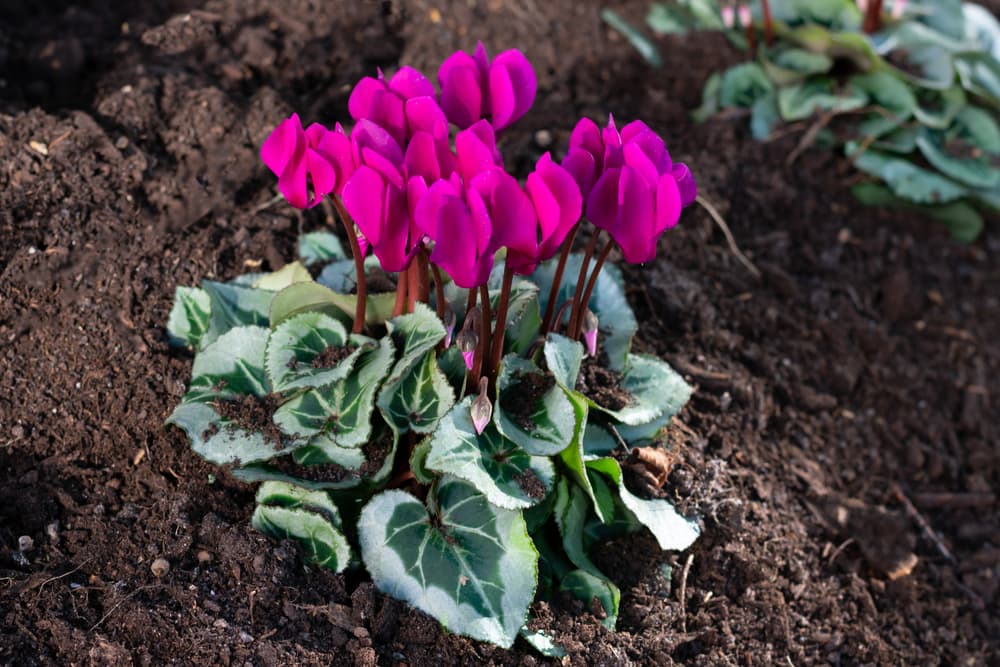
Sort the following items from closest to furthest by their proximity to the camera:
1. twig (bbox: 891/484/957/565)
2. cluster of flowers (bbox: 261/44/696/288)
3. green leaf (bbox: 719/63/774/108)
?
cluster of flowers (bbox: 261/44/696/288) → twig (bbox: 891/484/957/565) → green leaf (bbox: 719/63/774/108)

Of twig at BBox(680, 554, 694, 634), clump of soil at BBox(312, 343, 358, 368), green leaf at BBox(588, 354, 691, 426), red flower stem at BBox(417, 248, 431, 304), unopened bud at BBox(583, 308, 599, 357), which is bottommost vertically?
twig at BBox(680, 554, 694, 634)

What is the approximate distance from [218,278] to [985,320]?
243 cm

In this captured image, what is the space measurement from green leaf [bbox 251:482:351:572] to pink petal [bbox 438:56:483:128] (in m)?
0.79

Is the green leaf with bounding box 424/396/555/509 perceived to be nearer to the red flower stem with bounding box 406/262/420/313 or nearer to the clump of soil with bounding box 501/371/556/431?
the clump of soil with bounding box 501/371/556/431

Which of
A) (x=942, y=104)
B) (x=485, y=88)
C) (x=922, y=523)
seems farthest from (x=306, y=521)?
(x=942, y=104)

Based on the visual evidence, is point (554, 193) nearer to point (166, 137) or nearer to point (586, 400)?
point (586, 400)

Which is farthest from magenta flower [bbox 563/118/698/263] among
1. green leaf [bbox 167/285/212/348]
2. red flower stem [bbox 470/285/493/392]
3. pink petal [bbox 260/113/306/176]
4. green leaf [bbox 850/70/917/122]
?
green leaf [bbox 850/70/917/122]

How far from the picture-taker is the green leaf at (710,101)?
3.56 metres

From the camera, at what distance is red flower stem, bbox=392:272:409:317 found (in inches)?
83.7

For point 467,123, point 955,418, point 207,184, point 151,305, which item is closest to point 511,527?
point 467,123

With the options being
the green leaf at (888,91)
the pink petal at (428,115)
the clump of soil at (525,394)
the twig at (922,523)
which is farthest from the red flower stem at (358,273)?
the green leaf at (888,91)

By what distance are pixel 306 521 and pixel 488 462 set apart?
377mm

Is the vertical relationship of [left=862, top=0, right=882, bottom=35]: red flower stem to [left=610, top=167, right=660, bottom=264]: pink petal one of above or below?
below

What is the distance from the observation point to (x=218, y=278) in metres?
2.61
